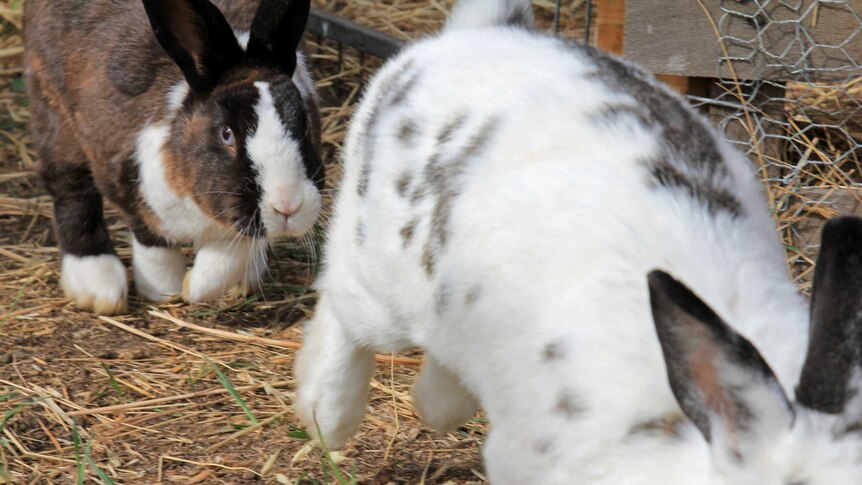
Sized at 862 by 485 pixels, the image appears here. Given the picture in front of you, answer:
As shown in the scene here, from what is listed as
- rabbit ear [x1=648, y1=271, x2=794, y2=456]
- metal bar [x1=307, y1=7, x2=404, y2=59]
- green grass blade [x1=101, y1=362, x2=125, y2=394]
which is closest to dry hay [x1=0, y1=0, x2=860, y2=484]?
green grass blade [x1=101, y1=362, x2=125, y2=394]

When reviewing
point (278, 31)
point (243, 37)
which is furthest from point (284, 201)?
point (243, 37)

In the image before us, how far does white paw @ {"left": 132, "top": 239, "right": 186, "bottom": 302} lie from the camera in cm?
418

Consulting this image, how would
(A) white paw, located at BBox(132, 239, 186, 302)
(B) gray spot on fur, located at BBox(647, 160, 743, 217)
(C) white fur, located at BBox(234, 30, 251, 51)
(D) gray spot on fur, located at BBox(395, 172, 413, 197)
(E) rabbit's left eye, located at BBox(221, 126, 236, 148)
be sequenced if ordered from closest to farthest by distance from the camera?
(B) gray spot on fur, located at BBox(647, 160, 743, 217), (D) gray spot on fur, located at BBox(395, 172, 413, 197), (E) rabbit's left eye, located at BBox(221, 126, 236, 148), (C) white fur, located at BBox(234, 30, 251, 51), (A) white paw, located at BBox(132, 239, 186, 302)

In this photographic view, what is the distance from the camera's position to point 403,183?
2.58 metres

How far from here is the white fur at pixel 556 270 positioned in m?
1.94

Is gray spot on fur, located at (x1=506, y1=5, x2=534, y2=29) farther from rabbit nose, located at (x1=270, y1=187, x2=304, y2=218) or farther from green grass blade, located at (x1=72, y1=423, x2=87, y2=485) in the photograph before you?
green grass blade, located at (x1=72, y1=423, x2=87, y2=485)

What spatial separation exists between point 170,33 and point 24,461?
1.25 metres

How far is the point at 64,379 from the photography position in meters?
3.69

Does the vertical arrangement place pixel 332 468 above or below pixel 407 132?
below

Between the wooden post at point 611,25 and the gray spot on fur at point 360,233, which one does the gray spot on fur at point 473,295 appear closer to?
the gray spot on fur at point 360,233

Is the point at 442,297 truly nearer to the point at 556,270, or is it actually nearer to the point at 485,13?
the point at 556,270

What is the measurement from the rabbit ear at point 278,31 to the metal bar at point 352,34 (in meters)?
1.64

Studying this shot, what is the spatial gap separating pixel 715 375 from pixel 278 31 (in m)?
2.30

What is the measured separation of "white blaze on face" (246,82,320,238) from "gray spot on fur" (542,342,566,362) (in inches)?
61.8
